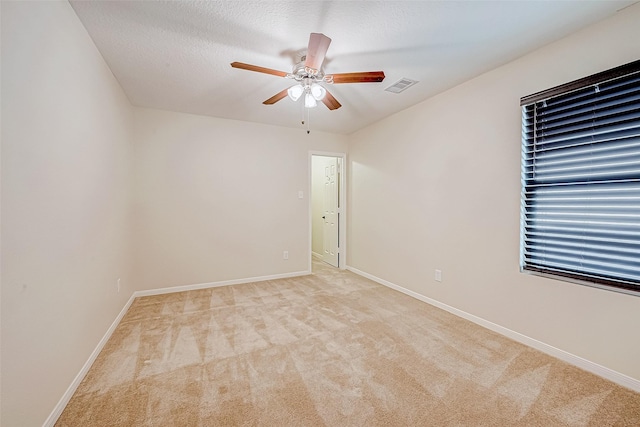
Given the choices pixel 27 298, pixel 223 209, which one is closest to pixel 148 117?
pixel 223 209

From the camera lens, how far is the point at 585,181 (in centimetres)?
195

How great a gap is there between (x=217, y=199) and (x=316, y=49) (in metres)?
2.84

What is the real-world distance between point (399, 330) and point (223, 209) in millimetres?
2947

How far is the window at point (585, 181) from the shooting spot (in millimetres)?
1754

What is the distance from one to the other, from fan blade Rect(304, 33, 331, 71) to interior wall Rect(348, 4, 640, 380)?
1.82 m

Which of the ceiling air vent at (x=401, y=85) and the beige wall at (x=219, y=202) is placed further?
the ceiling air vent at (x=401, y=85)

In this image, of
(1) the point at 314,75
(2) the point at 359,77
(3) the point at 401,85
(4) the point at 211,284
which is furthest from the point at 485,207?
(4) the point at 211,284

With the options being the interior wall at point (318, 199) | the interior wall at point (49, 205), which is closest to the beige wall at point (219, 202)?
the interior wall at point (49, 205)

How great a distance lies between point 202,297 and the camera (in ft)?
11.5

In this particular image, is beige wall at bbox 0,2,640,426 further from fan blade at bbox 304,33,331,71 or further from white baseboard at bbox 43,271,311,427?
fan blade at bbox 304,33,331,71

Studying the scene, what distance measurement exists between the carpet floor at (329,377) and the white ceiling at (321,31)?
2536 mm

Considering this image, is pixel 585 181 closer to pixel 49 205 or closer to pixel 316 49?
pixel 316 49

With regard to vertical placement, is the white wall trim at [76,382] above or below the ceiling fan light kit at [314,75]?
below

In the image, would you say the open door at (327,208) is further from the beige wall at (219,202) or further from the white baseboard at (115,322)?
the white baseboard at (115,322)
